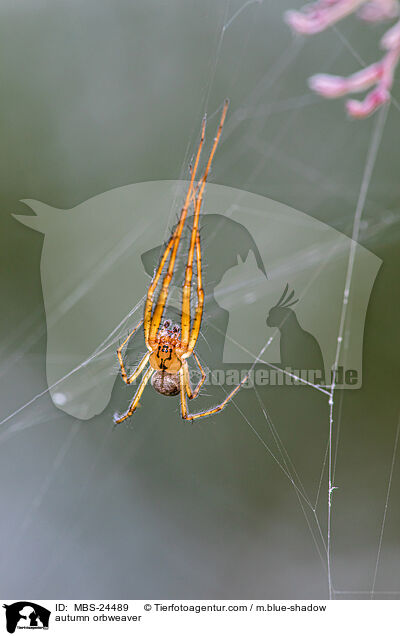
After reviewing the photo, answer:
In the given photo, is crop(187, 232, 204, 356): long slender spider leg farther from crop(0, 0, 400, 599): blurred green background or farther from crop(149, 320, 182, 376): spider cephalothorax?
crop(0, 0, 400, 599): blurred green background

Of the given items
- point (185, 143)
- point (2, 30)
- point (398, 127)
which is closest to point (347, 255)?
point (398, 127)

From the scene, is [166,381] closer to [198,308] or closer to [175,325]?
[175,325]

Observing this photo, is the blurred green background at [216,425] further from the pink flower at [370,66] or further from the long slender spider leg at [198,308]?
the pink flower at [370,66]
